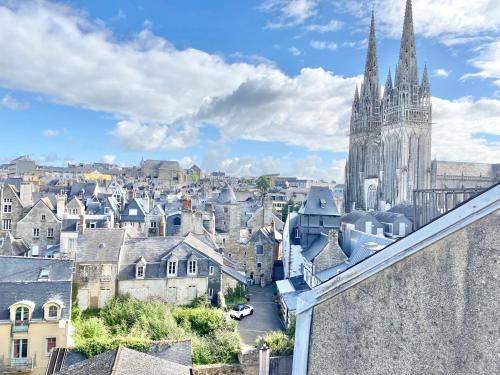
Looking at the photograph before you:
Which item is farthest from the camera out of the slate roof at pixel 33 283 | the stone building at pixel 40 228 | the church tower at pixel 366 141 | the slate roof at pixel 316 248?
the church tower at pixel 366 141

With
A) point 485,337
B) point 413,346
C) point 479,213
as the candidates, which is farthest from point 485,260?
point 413,346

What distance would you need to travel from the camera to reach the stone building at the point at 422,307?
4.48 m

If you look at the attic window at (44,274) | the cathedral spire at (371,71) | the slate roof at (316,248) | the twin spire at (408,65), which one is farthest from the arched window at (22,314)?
the cathedral spire at (371,71)

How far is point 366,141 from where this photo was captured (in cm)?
9594

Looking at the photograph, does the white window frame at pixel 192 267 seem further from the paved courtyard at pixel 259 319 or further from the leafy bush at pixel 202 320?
the paved courtyard at pixel 259 319

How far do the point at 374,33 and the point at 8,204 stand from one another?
92.1 m

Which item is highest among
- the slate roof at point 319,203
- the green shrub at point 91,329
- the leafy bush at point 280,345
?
the slate roof at point 319,203

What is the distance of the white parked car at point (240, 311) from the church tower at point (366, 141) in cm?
5963

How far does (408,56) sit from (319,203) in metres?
62.5

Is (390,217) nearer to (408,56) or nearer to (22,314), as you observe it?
(22,314)

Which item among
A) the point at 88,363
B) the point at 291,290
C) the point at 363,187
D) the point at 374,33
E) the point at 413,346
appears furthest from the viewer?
the point at 374,33

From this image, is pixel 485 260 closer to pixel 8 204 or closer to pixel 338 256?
pixel 338 256

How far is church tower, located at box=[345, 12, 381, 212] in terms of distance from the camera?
90.4 m

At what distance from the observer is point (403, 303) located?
4.84m
